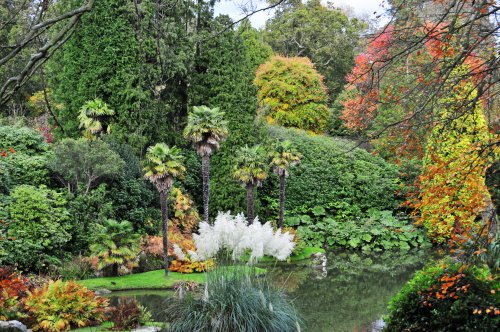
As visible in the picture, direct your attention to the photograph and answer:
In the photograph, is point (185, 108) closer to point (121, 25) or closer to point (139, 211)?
point (121, 25)

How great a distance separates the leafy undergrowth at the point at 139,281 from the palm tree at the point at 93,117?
621 centimetres

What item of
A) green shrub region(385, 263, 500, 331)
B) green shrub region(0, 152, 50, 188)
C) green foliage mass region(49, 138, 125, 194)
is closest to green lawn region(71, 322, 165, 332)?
green shrub region(385, 263, 500, 331)

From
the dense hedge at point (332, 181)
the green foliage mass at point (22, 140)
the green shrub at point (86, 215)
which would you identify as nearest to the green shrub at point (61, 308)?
the green shrub at point (86, 215)

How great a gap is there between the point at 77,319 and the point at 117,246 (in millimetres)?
5476

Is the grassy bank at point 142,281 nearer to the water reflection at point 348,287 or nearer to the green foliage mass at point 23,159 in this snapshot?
the water reflection at point 348,287

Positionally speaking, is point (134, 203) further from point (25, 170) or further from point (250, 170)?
point (250, 170)

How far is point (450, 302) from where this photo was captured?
741 centimetres

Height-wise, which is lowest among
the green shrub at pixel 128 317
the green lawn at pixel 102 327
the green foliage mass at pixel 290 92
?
the green lawn at pixel 102 327

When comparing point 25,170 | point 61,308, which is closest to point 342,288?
point 61,308

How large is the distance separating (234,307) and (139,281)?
8260 mm

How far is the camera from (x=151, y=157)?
16141mm

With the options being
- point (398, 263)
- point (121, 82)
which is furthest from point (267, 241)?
point (121, 82)

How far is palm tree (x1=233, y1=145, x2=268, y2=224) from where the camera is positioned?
20.1 m

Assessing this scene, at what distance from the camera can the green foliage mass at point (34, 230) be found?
14.9 metres
